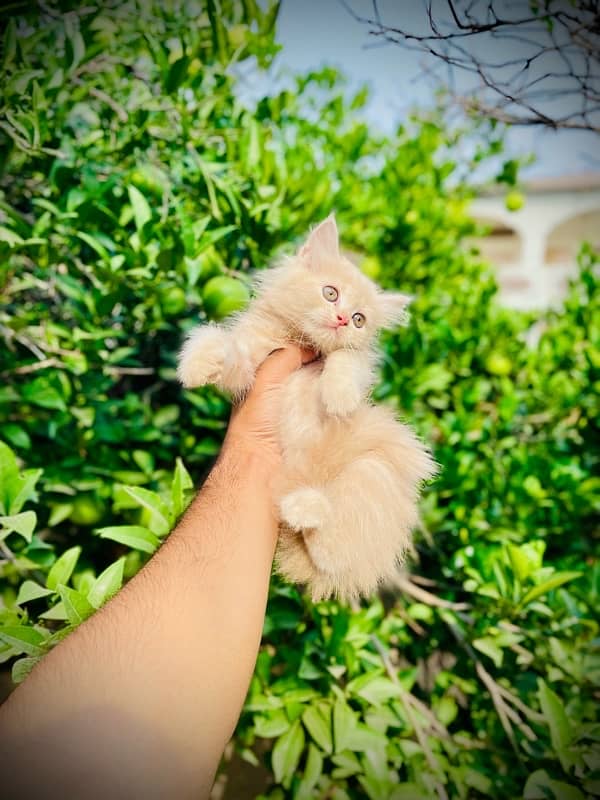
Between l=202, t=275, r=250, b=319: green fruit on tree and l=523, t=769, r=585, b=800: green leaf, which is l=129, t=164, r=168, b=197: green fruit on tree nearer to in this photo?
l=202, t=275, r=250, b=319: green fruit on tree

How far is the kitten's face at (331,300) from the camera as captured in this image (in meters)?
1.25

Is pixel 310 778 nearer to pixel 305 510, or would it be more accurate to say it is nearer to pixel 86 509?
pixel 305 510

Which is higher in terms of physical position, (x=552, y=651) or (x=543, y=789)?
(x=552, y=651)

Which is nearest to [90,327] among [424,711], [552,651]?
[424,711]

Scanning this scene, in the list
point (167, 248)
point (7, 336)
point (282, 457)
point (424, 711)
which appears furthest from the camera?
point (7, 336)

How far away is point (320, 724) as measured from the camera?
1.32 meters

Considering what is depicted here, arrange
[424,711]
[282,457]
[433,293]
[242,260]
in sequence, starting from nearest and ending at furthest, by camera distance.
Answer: [282,457] < [424,711] < [242,260] < [433,293]

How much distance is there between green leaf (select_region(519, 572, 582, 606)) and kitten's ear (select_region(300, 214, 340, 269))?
114cm

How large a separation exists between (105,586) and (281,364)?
26.3 inches

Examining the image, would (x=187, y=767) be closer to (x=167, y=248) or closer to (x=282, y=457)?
(x=282, y=457)

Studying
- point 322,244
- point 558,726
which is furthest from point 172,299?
point 558,726

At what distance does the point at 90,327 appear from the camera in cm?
169

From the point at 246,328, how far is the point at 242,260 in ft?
2.32

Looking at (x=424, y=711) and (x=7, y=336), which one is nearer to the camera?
(x=424, y=711)
